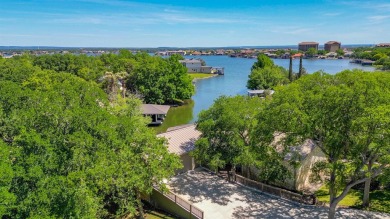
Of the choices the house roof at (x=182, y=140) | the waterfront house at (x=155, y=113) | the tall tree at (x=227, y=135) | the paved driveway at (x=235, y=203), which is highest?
the tall tree at (x=227, y=135)

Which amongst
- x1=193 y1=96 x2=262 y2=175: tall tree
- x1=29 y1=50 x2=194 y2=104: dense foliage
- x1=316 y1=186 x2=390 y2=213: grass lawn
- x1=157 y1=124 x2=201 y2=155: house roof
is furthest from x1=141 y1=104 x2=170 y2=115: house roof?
x1=316 y1=186 x2=390 y2=213: grass lawn

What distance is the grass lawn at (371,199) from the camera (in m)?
17.3

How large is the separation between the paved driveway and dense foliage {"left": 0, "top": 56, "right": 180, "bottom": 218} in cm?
335

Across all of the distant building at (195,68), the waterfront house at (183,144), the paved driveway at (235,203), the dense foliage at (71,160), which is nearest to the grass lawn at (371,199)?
the paved driveway at (235,203)

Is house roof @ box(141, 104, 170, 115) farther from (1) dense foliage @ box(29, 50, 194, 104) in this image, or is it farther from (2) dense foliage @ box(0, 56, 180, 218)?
(2) dense foliage @ box(0, 56, 180, 218)

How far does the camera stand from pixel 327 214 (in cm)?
1677

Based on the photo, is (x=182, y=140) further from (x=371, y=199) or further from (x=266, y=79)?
(x=266, y=79)

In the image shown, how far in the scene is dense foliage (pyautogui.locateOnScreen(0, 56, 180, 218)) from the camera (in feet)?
37.9

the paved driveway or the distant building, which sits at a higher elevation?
the distant building

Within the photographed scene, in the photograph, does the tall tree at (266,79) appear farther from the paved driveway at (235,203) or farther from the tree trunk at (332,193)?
the tree trunk at (332,193)

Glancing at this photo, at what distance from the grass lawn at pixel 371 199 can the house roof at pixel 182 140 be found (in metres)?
9.78

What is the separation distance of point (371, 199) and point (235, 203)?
27.3 ft

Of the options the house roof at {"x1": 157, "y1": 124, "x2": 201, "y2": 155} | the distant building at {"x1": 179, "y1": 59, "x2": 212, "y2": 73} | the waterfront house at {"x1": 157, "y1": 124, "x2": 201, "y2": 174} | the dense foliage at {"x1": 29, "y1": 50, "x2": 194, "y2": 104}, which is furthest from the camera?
the distant building at {"x1": 179, "y1": 59, "x2": 212, "y2": 73}

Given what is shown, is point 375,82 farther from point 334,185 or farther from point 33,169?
point 33,169
